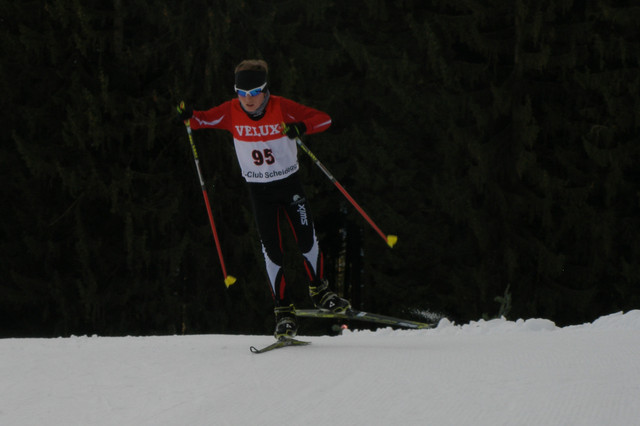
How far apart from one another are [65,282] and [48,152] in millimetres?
2661

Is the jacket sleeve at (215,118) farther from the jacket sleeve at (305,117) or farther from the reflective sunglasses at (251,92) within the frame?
the jacket sleeve at (305,117)

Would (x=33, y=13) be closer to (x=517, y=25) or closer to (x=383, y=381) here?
(x=517, y=25)

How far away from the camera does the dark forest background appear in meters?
14.3

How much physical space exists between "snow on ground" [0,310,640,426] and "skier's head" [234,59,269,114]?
172cm

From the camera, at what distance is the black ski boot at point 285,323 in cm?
511

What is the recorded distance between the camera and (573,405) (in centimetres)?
295

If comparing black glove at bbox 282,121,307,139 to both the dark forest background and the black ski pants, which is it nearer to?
the black ski pants

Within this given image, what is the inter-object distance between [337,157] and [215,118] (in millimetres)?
10025

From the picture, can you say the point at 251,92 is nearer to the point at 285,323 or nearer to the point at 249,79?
the point at 249,79

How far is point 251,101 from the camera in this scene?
16.5 ft

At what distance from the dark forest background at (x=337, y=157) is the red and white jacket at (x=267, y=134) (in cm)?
900

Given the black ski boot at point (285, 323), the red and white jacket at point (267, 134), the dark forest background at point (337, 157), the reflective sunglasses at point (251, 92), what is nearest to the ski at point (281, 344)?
the black ski boot at point (285, 323)

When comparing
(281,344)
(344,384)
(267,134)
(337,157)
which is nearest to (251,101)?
(267,134)

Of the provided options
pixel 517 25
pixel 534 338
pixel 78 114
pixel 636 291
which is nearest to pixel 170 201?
pixel 78 114
